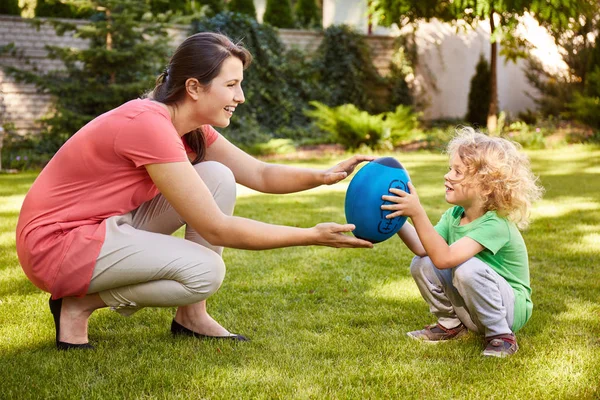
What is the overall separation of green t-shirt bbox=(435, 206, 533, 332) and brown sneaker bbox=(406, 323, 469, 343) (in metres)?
0.28

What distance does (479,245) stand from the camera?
9.46 ft

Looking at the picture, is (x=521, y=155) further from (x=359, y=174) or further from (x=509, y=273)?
(x=359, y=174)

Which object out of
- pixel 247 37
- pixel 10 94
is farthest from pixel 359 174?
pixel 247 37

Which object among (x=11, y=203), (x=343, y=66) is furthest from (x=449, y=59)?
(x=11, y=203)

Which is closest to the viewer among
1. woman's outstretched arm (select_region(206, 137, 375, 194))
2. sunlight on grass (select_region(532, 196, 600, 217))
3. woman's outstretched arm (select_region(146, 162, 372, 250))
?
woman's outstretched arm (select_region(146, 162, 372, 250))

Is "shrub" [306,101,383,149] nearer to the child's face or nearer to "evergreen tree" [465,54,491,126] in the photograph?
"evergreen tree" [465,54,491,126]

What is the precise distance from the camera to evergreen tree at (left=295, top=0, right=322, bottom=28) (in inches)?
812

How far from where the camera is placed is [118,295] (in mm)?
2824

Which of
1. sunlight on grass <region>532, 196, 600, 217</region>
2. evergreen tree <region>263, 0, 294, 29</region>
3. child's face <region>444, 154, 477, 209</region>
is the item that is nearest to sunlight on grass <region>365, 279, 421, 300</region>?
child's face <region>444, 154, 477, 209</region>

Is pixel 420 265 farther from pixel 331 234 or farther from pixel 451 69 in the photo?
pixel 451 69

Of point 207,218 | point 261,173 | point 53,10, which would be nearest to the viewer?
point 207,218

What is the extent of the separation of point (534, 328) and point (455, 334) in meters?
0.40

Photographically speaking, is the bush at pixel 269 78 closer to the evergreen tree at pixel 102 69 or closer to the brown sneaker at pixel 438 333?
the evergreen tree at pixel 102 69

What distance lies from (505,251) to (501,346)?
43 centimetres
